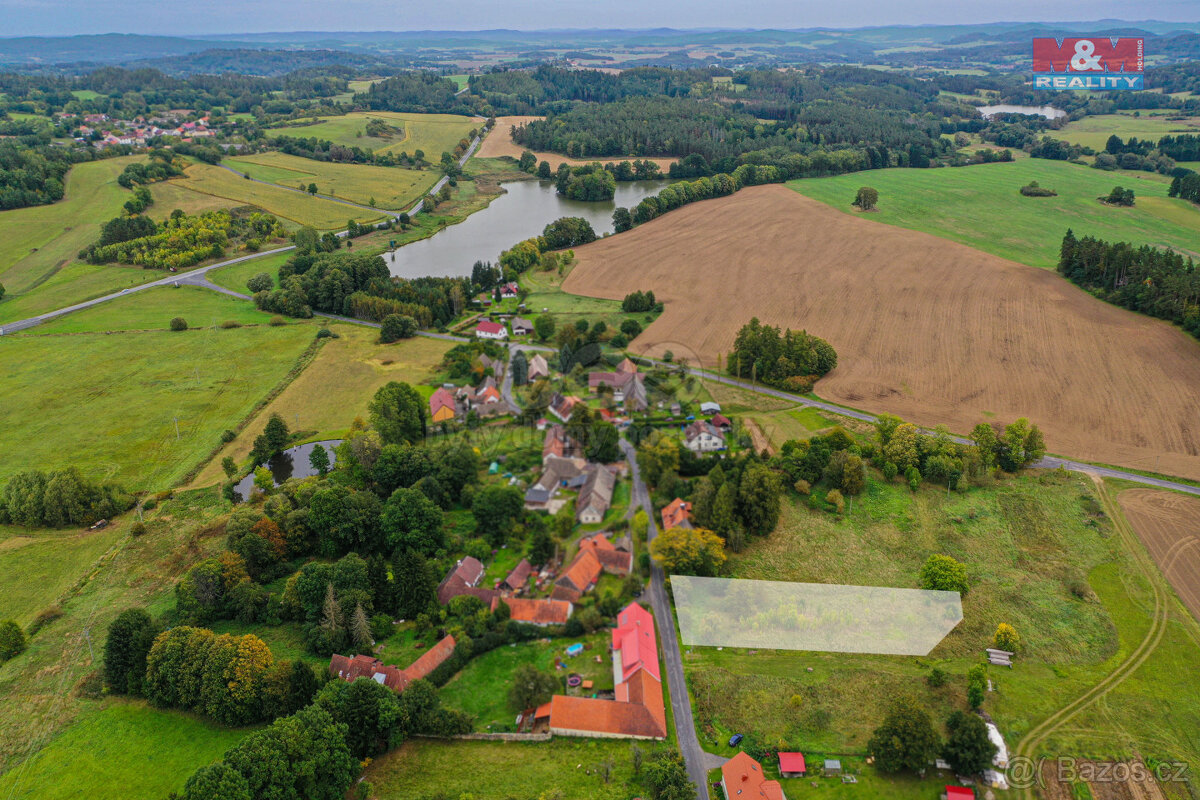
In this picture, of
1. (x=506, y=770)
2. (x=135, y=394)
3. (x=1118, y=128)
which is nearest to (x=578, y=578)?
(x=506, y=770)

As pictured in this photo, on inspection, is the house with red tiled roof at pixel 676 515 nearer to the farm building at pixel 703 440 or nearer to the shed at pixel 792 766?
the farm building at pixel 703 440

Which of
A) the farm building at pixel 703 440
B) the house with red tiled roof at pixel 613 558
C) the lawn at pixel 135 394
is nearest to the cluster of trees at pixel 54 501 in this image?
the lawn at pixel 135 394

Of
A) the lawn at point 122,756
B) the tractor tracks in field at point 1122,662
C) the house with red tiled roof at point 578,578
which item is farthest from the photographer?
the house with red tiled roof at point 578,578

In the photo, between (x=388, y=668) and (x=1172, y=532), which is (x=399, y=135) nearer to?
A: (x=388, y=668)

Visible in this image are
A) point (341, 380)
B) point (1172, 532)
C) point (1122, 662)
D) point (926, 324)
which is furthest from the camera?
point (926, 324)

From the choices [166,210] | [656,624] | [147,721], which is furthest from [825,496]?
[166,210]

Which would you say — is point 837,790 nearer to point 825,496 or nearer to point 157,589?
point 825,496
